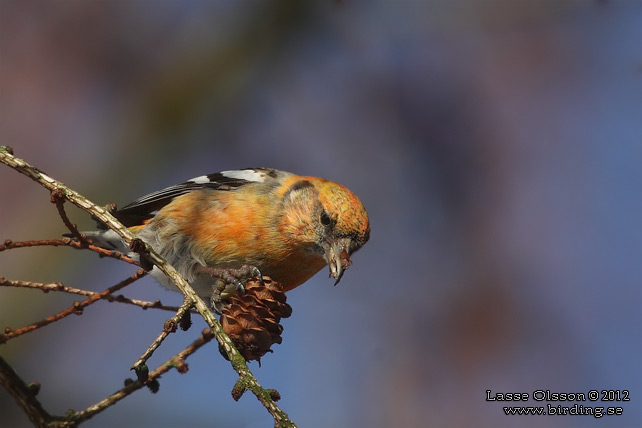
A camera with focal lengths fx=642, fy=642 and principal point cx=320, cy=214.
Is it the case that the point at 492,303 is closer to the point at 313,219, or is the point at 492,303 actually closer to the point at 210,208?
the point at 313,219

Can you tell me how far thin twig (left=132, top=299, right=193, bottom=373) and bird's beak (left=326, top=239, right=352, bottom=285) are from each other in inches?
50.7

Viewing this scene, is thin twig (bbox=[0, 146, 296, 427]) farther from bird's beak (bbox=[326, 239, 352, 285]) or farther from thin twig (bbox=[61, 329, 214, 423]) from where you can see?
bird's beak (bbox=[326, 239, 352, 285])

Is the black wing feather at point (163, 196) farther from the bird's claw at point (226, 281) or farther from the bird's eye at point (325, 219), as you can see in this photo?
the bird's claw at point (226, 281)

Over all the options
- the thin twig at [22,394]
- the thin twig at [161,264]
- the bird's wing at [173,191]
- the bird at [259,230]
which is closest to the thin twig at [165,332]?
the thin twig at [161,264]

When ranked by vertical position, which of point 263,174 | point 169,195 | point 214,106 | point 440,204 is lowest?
point 169,195

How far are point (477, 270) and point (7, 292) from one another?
3303 mm

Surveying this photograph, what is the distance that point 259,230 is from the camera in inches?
136

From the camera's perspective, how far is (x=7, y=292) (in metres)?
4.06

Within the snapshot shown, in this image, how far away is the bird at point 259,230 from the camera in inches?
133

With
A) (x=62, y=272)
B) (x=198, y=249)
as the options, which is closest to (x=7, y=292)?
(x=62, y=272)

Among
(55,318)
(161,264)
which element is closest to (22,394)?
(55,318)

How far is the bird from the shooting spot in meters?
3.39

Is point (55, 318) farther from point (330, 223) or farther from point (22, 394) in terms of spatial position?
point (330, 223)

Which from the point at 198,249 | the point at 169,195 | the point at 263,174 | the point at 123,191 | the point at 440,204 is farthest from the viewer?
the point at 440,204
